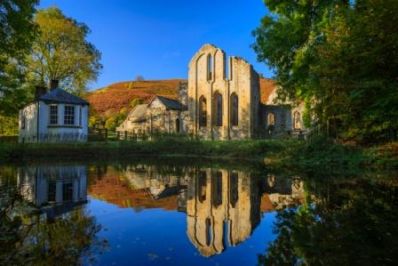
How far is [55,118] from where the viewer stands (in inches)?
1091

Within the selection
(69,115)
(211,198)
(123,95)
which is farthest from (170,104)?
(123,95)

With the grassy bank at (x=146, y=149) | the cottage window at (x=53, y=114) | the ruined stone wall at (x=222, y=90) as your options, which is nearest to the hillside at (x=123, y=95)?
the ruined stone wall at (x=222, y=90)

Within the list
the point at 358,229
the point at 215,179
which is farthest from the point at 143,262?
the point at 215,179

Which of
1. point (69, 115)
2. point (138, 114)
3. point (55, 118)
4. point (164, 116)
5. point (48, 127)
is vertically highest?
point (138, 114)

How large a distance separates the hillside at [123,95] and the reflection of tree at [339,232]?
60.8 metres

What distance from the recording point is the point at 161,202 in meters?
9.04

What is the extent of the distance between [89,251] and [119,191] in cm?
580

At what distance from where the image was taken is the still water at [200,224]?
15.5ft

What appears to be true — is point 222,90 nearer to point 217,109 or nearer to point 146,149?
point 217,109

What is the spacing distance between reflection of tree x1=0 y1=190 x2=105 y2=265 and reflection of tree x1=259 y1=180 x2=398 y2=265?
282cm

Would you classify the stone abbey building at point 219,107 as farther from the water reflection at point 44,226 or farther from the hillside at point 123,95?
the water reflection at point 44,226

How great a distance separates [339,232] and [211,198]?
4.35 meters

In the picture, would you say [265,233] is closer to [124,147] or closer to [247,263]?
[247,263]

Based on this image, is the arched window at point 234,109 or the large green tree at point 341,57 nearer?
the large green tree at point 341,57
